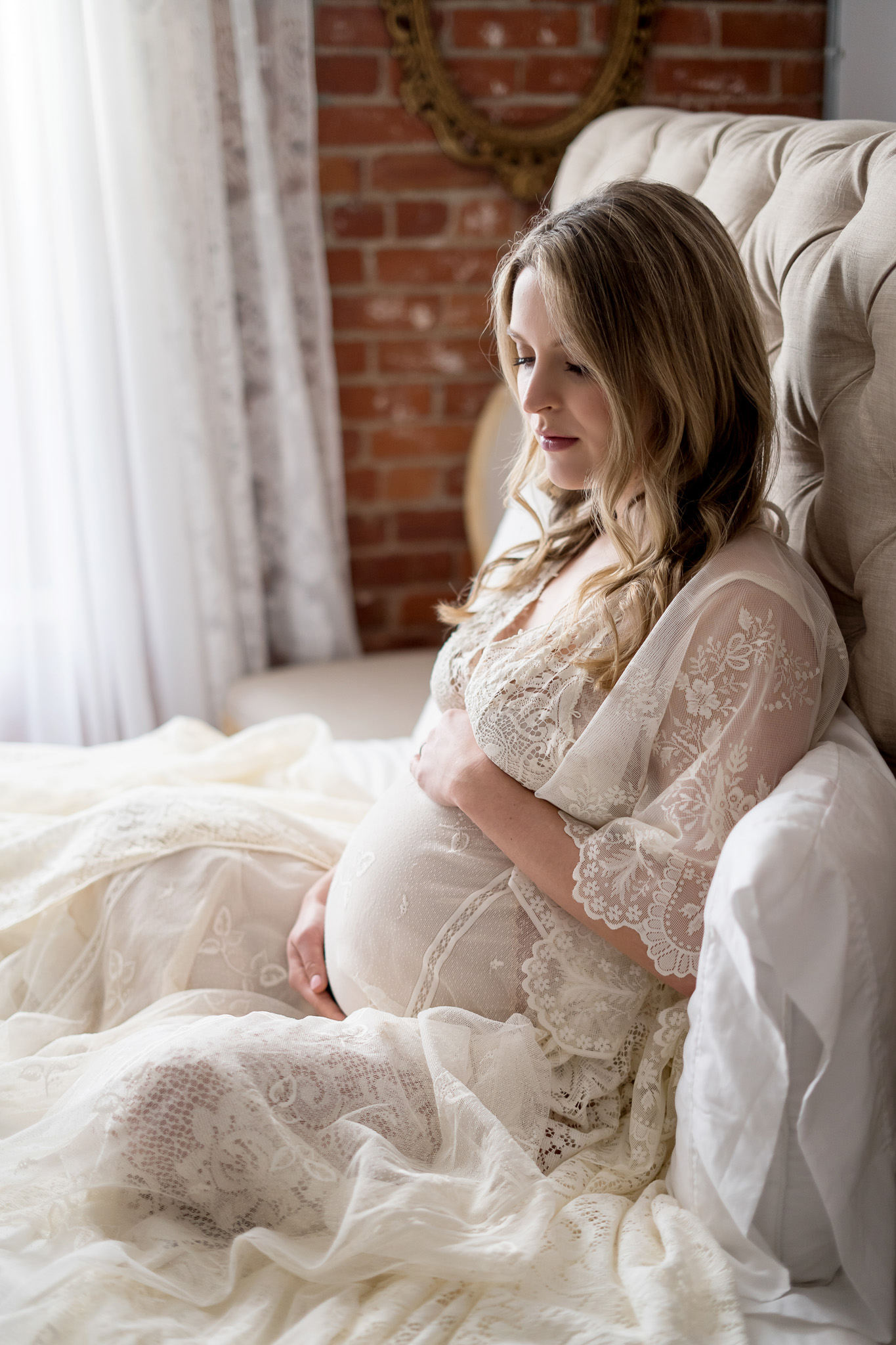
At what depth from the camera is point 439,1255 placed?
33.5 inches

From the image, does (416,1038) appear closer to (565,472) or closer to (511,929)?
(511,929)

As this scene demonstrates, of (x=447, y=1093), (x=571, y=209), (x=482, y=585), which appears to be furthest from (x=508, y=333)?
(x=447, y=1093)

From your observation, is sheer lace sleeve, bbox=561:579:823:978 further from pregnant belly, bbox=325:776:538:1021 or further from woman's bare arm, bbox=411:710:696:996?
pregnant belly, bbox=325:776:538:1021

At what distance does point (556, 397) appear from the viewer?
1.17 meters

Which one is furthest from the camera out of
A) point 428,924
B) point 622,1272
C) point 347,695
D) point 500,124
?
point 500,124

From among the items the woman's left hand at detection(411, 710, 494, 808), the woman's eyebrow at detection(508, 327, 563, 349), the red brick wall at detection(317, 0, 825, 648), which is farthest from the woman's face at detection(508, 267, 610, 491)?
the red brick wall at detection(317, 0, 825, 648)

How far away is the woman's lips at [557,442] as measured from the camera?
47.3 inches

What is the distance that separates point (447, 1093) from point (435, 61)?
2.15 m

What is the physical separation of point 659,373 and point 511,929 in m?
0.58

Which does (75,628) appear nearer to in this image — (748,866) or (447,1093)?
(447,1093)

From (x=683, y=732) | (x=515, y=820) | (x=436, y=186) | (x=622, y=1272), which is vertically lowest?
(x=622, y=1272)

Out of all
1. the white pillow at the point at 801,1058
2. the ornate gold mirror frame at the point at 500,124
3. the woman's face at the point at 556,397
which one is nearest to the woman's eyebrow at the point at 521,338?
the woman's face at the point at 556,397

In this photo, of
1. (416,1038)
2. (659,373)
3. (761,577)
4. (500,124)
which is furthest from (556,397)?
(500,124)

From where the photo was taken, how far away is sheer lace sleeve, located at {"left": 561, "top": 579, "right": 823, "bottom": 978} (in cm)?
101
